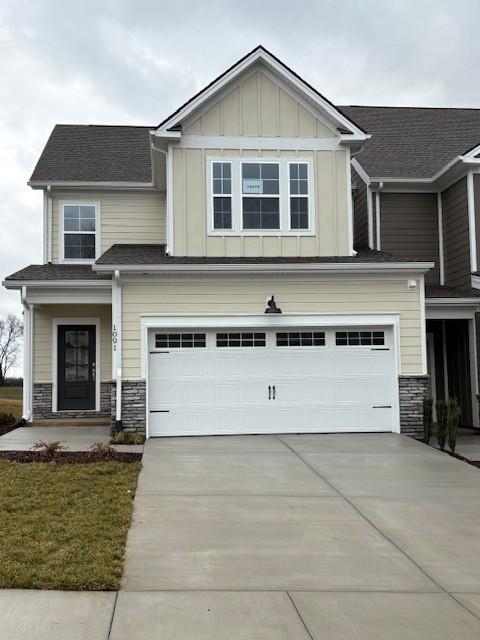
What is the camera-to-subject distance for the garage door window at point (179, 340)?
12.9m

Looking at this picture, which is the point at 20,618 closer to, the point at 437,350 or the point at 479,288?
the point at 479,288

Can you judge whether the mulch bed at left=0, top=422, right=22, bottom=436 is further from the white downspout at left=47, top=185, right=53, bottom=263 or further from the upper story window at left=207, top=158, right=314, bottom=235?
the upper story window at left=207, top=158, right=314, bottom=235

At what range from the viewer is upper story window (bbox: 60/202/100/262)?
1666 cm

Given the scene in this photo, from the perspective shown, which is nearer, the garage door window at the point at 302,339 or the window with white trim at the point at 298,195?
the garage door window at the point at 302,339

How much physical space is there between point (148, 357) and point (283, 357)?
2.77m

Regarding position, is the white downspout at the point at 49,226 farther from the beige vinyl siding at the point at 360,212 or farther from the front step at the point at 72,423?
the beige vinyl siding at the point at 360,212

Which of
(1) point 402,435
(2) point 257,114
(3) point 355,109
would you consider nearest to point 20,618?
(1) point 402,435

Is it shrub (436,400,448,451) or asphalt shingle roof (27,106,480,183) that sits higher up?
asphalt shingle roof (27,106,480,183)

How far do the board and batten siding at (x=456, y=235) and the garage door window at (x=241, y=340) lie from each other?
210 inches

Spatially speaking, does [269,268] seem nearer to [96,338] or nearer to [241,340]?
[241,340]

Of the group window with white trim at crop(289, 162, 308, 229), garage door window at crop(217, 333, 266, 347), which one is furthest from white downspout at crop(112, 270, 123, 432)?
window with white trim at crop(289, 162, 308, 229)

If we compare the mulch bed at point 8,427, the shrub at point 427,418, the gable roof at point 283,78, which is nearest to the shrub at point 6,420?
the mulch bed at point 8,427

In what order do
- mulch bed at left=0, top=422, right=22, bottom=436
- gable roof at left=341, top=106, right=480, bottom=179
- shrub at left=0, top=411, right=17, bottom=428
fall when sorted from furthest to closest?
1. gable roof at left=341, top=106, right=480, bottom=179
2. shrub at left=0, top=411, right=17, bottom=428
3. mulch bed at left=0, top=422, right=22, bottom=436

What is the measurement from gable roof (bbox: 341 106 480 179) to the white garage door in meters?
5.31
